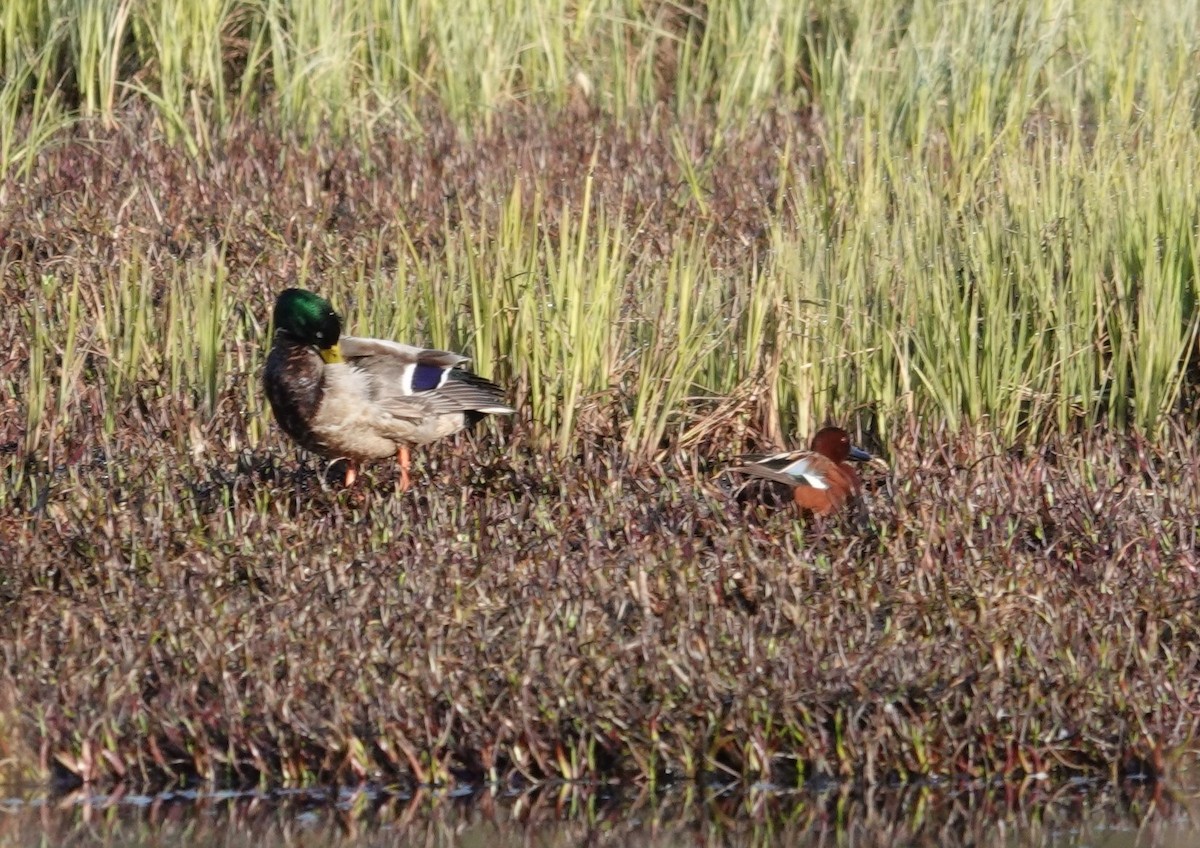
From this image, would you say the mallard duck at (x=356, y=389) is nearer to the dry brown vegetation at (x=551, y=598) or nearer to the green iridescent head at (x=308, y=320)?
the green iridescent head at (x=308, y=320)

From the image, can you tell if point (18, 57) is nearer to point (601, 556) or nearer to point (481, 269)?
point (481, 269)

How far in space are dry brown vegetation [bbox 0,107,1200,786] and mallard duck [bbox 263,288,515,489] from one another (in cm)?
16

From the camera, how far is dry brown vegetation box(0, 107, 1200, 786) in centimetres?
455

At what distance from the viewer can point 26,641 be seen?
189 inches

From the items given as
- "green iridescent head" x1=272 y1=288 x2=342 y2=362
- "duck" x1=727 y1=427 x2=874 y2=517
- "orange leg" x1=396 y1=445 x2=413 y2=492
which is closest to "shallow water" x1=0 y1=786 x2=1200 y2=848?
"duck" x1=727 y1=427 x2=874 y2=517

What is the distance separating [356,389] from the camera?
5930 millimetres

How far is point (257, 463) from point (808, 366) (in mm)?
1684

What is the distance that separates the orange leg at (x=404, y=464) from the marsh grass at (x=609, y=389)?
10cm

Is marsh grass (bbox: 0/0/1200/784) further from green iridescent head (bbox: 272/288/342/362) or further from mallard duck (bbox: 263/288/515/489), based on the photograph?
green iridescent head (bbox: 272/288/342/362)

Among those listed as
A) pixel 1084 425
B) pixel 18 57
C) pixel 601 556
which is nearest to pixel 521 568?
pixel 601 556

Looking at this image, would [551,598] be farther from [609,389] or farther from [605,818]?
[609,389]

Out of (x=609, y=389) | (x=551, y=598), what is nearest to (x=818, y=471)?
(x=609, y=389)

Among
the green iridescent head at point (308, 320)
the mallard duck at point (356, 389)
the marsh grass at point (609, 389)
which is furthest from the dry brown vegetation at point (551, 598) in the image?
the green iridescent head at point (308, 320)

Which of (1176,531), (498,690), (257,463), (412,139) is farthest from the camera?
(412,139)
